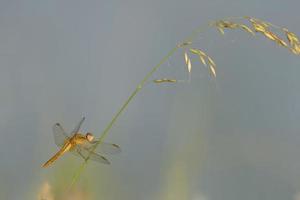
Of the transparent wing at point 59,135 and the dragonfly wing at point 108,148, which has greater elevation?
the transparent wing at point 59,135

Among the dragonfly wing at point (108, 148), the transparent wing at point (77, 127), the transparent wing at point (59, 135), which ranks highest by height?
the transparent wing at point (77, 127)

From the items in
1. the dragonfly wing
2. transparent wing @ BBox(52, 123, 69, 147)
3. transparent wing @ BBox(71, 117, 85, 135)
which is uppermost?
transparent wing @ BBox(71, 117, 85, 135)

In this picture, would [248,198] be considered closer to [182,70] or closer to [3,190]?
[182,70]

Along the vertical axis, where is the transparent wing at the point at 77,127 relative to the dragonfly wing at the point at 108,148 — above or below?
above

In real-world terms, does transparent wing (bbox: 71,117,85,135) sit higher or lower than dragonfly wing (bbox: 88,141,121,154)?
higher
